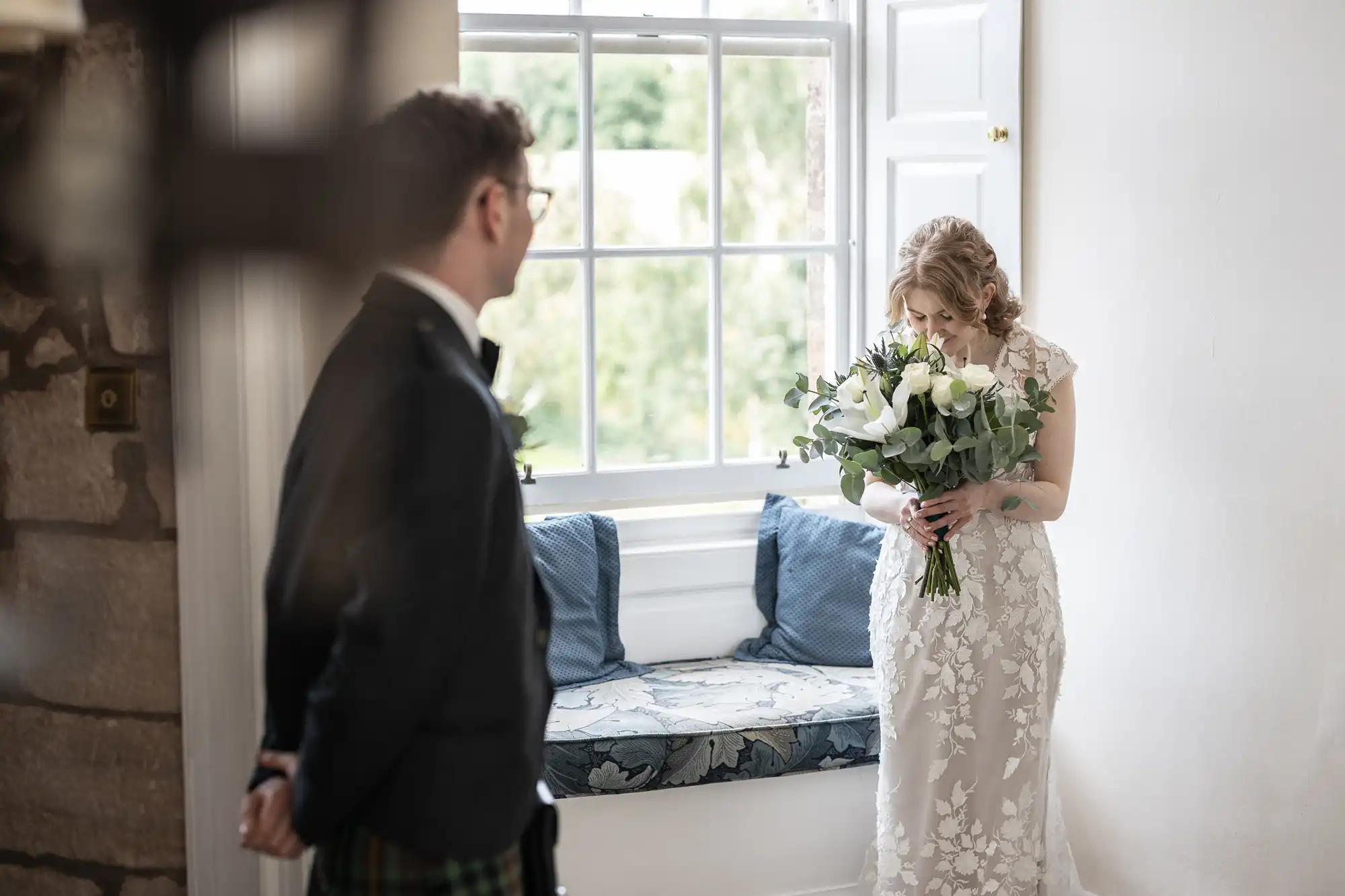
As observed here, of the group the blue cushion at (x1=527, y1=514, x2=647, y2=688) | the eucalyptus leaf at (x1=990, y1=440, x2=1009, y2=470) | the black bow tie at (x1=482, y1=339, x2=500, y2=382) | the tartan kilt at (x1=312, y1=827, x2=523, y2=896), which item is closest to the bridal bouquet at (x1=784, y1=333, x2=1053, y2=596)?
the eucalyptus leaf at (x1=990, y1=440, x2=1009, y2=470)

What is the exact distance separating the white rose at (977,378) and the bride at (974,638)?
0.19m

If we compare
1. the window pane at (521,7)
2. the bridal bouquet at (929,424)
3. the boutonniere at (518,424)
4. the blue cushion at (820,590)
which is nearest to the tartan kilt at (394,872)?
the boutonniere at (518,424)

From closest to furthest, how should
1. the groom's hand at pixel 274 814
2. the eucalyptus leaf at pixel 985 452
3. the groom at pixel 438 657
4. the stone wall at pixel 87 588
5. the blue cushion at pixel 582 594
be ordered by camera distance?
1. the stone wall at pixel 87 588
2. the groom at pixel 438 657
3. the groom's hand at pixel 274 814
4. the eucalyptus leaf at pixel 985 452
5. the blue cushion at pixel 582 594

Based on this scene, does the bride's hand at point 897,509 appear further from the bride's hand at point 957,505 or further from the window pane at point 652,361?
the window pane at point 652,361

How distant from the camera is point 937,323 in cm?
239

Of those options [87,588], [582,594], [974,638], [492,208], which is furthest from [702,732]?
[87,588]

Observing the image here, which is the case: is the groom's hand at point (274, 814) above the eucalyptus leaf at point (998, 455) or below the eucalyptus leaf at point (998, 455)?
below

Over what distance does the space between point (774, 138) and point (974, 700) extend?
1.65m

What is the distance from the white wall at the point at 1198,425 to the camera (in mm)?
2311

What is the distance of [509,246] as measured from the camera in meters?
0.91

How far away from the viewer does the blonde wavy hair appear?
2.33 m

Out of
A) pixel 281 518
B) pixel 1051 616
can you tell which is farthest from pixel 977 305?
pixel 281 518

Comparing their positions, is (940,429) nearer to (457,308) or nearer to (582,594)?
(582,594)

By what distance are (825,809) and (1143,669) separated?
30.1 inches
